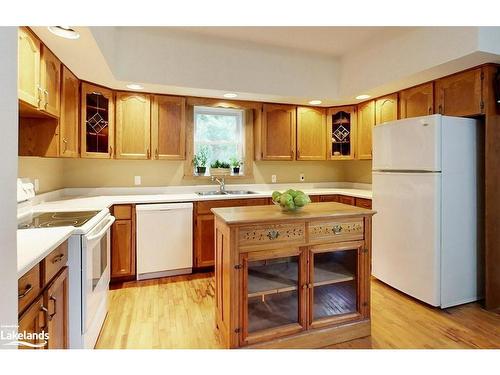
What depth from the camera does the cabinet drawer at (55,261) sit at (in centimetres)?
129

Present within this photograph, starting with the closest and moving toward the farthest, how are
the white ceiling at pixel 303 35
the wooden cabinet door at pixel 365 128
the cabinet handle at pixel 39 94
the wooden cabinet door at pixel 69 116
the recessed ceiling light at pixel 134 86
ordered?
the cabinet handle at pixel 39 94 → the wooden cabinet door at pixel 69 116 → the white ceiling at pixel 303 35 → the recessed ceiling light at pixel 134 86 → the wooden cabinet door at pixel 365 128

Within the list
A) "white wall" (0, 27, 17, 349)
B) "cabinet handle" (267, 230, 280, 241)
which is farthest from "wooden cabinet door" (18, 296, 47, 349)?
"cabinet handle" (267, 230, 280, 241)

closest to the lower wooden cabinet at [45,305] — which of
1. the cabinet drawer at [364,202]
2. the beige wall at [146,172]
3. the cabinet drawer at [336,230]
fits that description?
the beige wall at [146,172]

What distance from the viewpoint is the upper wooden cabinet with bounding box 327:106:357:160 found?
3.91m

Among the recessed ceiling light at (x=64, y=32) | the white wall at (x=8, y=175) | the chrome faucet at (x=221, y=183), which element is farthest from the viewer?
the chrome faucet at (x=221, y=183)

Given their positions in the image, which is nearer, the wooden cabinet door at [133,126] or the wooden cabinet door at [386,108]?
the wooden cabinet door at [133,126]

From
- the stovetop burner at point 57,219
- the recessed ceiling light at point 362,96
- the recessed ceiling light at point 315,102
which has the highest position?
the recessed ceiling light at point 315,102

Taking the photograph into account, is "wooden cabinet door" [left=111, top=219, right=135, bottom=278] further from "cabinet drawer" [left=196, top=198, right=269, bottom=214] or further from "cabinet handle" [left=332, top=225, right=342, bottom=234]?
"cabinet handle" [left=332, top=225, right=342, bottom=234]

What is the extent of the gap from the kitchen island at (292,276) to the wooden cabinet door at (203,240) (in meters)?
1.25

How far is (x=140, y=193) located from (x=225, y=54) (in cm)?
195

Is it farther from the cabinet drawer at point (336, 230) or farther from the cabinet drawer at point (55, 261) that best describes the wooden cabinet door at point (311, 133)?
the cabinet drawer at point (55, 261)
